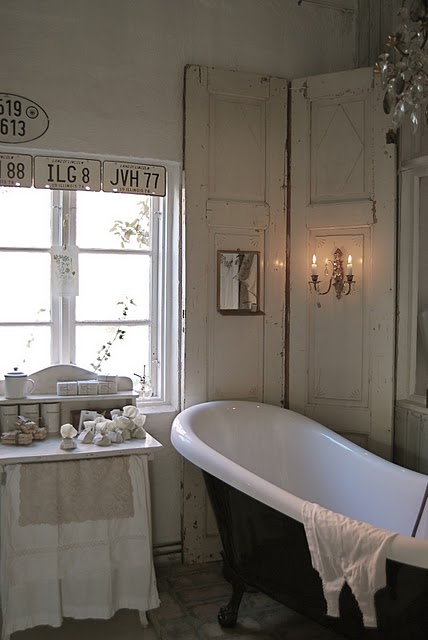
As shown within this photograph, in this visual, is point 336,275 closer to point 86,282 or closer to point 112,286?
point 112,286

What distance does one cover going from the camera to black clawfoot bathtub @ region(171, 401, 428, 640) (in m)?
1.83

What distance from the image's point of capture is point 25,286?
311 cm

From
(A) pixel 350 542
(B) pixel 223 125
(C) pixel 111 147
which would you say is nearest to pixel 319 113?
(B) pixel 223 125

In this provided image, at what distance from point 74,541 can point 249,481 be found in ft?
2.69

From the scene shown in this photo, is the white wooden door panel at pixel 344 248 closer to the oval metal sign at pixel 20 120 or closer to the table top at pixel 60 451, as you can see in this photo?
the table top at pixel 60 451

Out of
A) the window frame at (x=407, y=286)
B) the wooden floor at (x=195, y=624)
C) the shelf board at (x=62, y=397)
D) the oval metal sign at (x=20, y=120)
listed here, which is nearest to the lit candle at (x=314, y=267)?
the window frame at (x=407, y=286)

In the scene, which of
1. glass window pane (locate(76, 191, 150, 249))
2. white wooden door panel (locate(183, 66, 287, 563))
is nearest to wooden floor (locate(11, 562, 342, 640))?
white wooden door panel (locate(183, 66, 287, 563))

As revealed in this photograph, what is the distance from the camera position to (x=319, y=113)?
3.30m

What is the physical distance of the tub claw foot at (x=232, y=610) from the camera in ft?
8.55

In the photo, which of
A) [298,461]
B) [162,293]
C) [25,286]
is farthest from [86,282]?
[298,461]

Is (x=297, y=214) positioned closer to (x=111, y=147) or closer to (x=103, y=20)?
(x=111, y=147)

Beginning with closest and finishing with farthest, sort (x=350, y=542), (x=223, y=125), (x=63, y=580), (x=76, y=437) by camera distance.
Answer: (x=350, y=542) < (x=63, y=580) < (x=76, y=437) < (x=223, y=125)

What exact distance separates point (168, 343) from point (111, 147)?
3.48ft

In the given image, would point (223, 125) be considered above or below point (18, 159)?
above
